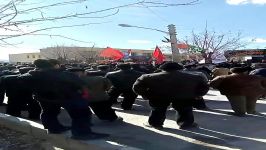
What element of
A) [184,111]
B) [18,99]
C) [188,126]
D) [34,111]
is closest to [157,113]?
[184,111]

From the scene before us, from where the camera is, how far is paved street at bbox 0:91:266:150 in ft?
25.4

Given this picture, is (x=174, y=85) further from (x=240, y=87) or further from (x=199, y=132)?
(x=240, y=87)

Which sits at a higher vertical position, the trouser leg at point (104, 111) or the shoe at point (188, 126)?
the trouser leg at point (104, 111)

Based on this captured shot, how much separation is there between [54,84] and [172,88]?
7.79 feet

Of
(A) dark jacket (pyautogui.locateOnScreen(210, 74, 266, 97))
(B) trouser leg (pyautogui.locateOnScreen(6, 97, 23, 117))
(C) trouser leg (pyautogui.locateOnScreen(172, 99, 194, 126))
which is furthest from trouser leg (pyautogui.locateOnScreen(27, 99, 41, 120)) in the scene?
(A) dark jacket (pyautogui.locateOnScreen(210, 74, 266, 97))

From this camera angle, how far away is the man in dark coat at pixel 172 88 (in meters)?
8.79

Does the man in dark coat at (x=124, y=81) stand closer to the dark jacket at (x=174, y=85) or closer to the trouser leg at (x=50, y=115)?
the dark jacket at (x=174, y=85)

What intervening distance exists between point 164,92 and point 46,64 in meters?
2.39

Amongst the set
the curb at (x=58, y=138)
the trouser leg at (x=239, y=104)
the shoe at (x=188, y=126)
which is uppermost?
the trouser leg at (x=239, y=104)

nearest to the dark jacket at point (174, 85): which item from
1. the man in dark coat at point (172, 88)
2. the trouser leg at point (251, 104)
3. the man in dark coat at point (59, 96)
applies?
the man in dark coat at point (172, 88)

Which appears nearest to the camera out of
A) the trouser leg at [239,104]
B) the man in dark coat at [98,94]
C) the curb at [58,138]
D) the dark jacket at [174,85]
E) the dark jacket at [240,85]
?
the curb at [58,138]

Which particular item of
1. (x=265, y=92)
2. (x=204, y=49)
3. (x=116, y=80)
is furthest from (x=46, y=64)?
(x=204, y=49)

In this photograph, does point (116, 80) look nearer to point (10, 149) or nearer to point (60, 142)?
point (60, 142)

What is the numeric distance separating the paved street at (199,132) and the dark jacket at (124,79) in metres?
0.87
